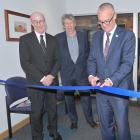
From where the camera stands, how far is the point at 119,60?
2.57 metres

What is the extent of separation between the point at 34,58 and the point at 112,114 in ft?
4.01

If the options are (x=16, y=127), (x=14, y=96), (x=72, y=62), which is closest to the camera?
(x=14, y=96)

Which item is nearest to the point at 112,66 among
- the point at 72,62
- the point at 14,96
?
the point at 72,62

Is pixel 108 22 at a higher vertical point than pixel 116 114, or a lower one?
higher

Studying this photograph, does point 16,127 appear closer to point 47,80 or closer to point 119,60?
point 47,80

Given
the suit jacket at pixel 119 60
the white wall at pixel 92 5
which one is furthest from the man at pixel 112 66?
the white wall at pixel 92 5

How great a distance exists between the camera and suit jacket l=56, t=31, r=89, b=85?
3992 mm

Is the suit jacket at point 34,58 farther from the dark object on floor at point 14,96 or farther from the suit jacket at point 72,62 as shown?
the suit jacket at point 72,62

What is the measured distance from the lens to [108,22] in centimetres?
251

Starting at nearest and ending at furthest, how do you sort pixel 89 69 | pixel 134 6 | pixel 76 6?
pixel 89 69
pixel 134 6
pixel 76 6

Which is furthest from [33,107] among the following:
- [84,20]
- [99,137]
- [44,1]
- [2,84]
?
[84,20]

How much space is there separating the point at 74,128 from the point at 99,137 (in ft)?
1.83

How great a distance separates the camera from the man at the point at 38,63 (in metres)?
3.23

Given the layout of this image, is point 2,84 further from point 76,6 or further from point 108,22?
point 76,6
